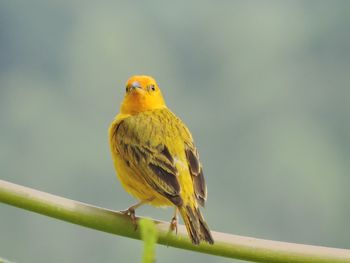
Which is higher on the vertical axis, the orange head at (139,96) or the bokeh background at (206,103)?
the bokeh background at (206,103)

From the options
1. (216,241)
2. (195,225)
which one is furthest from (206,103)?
(216,241)

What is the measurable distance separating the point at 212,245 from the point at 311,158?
3427 cm

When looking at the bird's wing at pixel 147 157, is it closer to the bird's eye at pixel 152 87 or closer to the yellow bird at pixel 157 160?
the yellow bird at pixel 157 160

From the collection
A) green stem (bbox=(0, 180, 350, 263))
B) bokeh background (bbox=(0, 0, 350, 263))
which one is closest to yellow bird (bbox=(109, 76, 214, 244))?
green stem (bbox=(0, 180, 350, 263))

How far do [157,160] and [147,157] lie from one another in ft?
0.19

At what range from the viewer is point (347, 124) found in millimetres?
39625

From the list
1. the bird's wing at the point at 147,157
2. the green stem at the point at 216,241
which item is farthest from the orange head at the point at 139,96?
the green stem at the point at 216,241

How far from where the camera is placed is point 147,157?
305 cm

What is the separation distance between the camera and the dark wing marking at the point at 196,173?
2.93 metres

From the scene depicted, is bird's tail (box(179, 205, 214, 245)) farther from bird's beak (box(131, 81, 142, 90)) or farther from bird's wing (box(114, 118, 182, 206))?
bird's beak (box(131, 81, 142, 90))

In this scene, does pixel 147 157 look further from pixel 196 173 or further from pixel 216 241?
pixel 216 241

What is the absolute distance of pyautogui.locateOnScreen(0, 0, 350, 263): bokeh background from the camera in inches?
1162

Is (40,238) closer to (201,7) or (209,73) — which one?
(209,73)

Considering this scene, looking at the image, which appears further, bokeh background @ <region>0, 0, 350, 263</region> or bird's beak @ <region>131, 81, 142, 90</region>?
bokeh background @ <region>0, 0, 350, 263</region>
